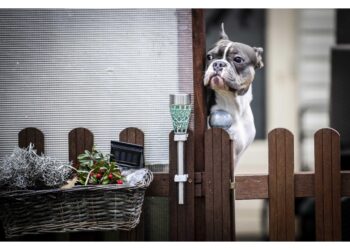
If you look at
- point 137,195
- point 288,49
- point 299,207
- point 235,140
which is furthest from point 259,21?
point 137,195

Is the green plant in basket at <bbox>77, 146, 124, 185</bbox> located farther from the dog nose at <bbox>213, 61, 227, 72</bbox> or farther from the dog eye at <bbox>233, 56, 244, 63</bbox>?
the dog eye at <bbox>233, 56, 244, 63</bbox>

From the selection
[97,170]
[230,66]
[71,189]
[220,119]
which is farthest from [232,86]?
[71,189]

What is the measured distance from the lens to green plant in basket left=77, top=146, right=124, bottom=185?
11.6 ft

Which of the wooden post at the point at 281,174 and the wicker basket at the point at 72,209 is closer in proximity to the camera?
the wicker basket at the point at 72,209

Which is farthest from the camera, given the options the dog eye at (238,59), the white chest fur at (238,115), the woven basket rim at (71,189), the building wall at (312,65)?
the building wall at (312,65)

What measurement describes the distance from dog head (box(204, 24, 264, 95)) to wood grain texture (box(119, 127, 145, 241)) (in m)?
0.44

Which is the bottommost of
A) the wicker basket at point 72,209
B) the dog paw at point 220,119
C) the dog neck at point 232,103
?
the wicker basket at point 72,209

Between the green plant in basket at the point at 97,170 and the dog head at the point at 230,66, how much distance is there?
637 millimetres

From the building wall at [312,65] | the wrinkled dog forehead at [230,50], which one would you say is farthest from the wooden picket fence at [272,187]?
the building wall at [312,65]

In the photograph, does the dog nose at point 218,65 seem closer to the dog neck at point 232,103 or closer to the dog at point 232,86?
the dog at point 232,86

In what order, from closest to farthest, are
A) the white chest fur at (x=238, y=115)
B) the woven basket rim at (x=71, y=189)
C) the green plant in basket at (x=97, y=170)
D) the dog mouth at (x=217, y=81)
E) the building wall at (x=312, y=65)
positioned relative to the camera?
the woven basket rim at (x=71, y=189) → the green plant in basket at (x=97, y=170) → the dog mouth at (x=217, y=81) → the white chest fur at (x=238, y=115) → the building wall at (x=312, y=65)

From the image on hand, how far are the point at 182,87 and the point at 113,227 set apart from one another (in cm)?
82

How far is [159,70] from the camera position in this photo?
153 inches

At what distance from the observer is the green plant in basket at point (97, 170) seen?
139 inches
